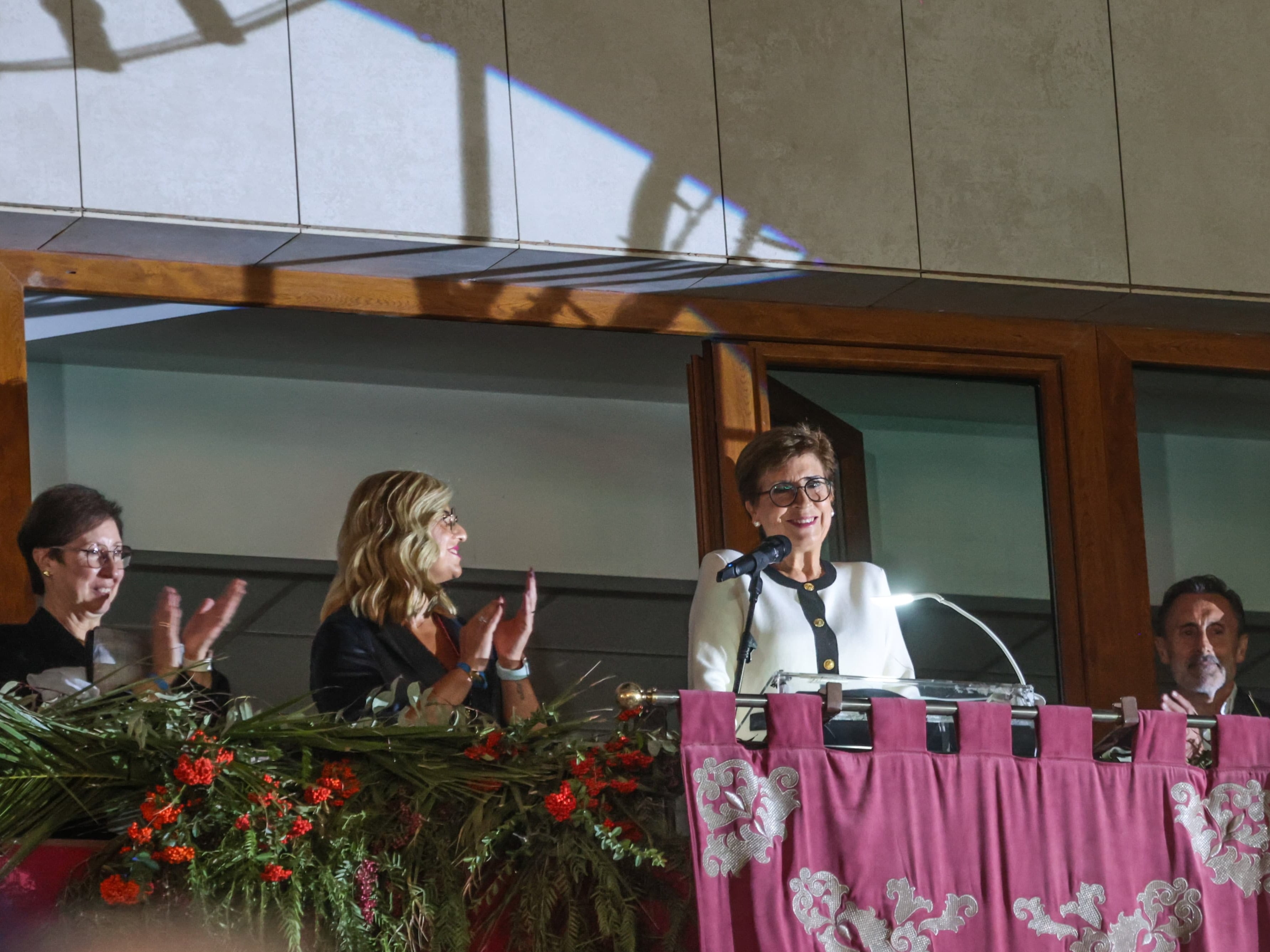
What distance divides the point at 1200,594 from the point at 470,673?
2427 millimetres

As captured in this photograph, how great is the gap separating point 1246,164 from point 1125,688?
65.7 inches

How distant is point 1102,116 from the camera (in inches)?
214

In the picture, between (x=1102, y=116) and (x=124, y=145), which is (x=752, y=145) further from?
(x=124, y=145)

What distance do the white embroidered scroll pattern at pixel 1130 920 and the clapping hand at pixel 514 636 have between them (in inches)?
44.1

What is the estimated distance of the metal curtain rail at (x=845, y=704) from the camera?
3.11 meters

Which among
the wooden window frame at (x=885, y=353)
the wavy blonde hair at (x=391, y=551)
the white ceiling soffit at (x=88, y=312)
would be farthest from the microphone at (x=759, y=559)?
the white ceiling soffit at (x=88, y=312)

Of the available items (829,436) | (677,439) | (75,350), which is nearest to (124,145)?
(75,350)

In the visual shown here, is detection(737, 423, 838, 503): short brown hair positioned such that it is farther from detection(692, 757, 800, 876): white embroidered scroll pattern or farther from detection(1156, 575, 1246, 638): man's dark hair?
detection(1156, 575, 1246, 638): man's dark hair

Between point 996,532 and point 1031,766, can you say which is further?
point 996,532

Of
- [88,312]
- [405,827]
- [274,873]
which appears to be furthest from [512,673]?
[88,312]

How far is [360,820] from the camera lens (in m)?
3.03

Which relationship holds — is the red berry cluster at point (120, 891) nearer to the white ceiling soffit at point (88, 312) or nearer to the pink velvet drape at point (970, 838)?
the pink velvet drape at point (970, 838)

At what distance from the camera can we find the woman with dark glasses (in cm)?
339

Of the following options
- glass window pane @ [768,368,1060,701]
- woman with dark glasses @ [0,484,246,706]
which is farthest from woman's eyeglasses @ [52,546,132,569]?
glass window pane @ [768,368,1060,701]
